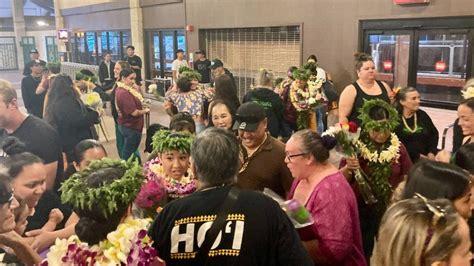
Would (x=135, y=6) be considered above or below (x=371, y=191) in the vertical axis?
above

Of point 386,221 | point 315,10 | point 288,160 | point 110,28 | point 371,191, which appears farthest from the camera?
point 110,28

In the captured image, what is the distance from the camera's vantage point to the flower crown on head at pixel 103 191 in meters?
1.82

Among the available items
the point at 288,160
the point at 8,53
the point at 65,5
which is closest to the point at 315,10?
the point at 288,160

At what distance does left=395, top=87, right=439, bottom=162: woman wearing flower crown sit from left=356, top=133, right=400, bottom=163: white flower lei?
0.76 m

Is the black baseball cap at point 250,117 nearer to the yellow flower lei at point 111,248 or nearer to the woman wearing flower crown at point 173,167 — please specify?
the woman wearing flower crown at point 173,167

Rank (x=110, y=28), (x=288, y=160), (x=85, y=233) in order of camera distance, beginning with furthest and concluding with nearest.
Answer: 1. (x=110, y=28)
2. (x=288, y=160)
3. (x=85, y=233)

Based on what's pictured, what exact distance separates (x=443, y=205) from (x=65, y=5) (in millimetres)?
22521

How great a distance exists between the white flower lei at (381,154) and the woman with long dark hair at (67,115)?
2725mm

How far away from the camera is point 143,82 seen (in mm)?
15680

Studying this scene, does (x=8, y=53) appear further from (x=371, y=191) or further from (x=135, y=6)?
(x=371, y=191)

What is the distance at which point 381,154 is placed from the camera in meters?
3.48

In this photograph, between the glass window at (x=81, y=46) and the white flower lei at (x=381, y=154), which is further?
the glass window at (x=81, y=46)

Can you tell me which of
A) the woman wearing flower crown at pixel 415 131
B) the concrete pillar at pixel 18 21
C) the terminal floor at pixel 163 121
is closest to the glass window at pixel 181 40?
the terminal floor at pixel 163 121

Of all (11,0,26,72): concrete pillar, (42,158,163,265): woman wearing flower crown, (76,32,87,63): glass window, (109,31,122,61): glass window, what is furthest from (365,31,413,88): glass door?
(11,0,26,72): concrete pillar
